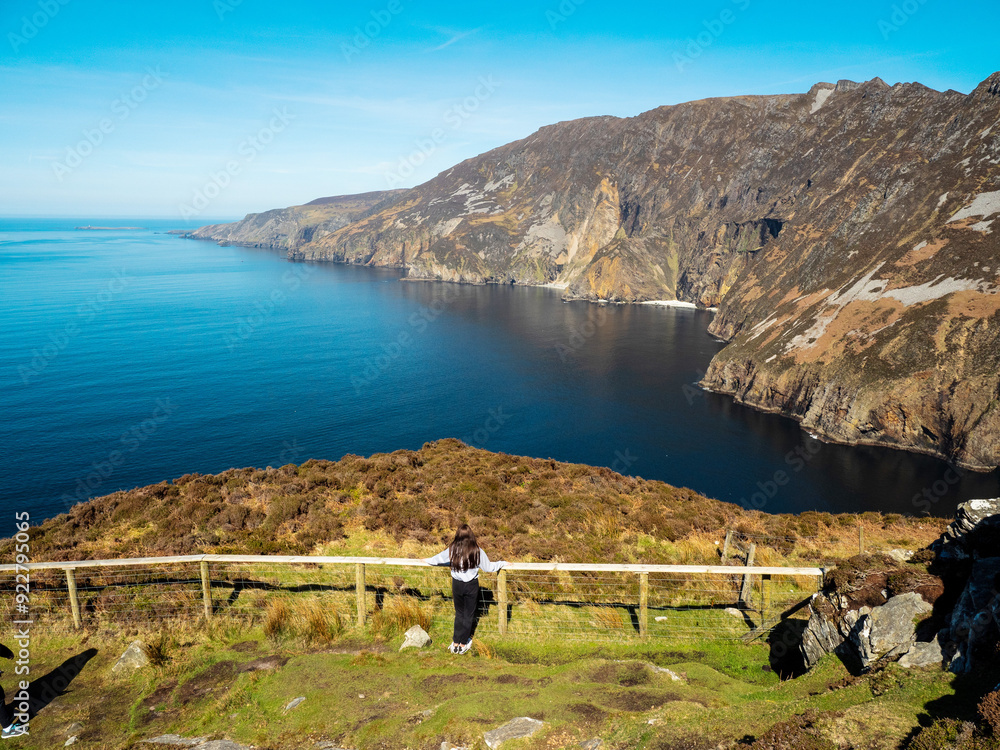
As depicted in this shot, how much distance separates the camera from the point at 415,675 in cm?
900

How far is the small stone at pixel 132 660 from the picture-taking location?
31.3ft

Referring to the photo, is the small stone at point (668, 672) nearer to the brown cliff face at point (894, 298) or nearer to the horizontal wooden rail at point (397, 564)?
the horizontal wooden rail at point (397, 564)

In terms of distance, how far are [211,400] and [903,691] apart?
9028 centimetres

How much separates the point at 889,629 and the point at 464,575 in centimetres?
652

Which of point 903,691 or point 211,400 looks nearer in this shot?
point 903,691

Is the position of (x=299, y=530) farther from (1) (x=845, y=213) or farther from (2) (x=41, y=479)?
(1) (x=845, y=213)

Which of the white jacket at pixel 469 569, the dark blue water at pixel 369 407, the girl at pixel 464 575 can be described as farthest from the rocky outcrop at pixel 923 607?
the dark blue water at pixel 369 407

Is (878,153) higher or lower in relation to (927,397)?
higher

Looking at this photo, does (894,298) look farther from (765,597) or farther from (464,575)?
(464,575)

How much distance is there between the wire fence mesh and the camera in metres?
11.1

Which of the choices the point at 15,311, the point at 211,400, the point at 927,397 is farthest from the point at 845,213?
the point at 15,311

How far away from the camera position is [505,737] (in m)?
6.97

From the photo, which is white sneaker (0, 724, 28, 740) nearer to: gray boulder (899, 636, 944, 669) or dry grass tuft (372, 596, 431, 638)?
dry grass tuft (372, 596, 431, 638)

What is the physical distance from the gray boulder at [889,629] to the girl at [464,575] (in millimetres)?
5667
